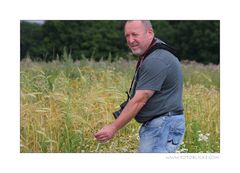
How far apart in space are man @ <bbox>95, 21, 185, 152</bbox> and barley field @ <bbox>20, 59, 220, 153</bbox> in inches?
33.2

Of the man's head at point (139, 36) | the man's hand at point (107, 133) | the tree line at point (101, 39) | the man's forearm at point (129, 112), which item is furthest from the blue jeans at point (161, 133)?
the tree line at point (101, 39)

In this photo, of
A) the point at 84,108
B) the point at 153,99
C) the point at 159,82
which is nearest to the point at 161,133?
the point at 153,99

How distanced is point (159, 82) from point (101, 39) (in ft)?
7.80

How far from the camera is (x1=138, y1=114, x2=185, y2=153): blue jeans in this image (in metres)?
4.66

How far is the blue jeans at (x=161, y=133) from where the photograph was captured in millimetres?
4664

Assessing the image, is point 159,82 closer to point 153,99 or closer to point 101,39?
point 153,99

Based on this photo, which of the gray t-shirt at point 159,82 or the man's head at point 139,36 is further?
the man's head at point 139,36

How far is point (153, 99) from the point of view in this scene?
181 inches

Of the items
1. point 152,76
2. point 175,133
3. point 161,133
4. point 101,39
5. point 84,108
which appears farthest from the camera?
point 101,39

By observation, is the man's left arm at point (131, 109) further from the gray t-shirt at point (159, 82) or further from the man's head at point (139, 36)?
the man's head at point (139, 36)

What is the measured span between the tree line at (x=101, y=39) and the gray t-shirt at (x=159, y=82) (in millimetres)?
1225

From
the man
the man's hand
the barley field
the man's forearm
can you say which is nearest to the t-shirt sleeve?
the man

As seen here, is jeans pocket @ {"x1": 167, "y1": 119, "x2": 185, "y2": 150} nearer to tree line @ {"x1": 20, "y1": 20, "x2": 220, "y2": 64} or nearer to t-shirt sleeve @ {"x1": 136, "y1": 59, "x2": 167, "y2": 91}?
t-shirt sleeve @ {"x1": 136, "y1": 59, "x2": 167, "y2": 91}

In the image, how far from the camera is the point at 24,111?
5.79 m
